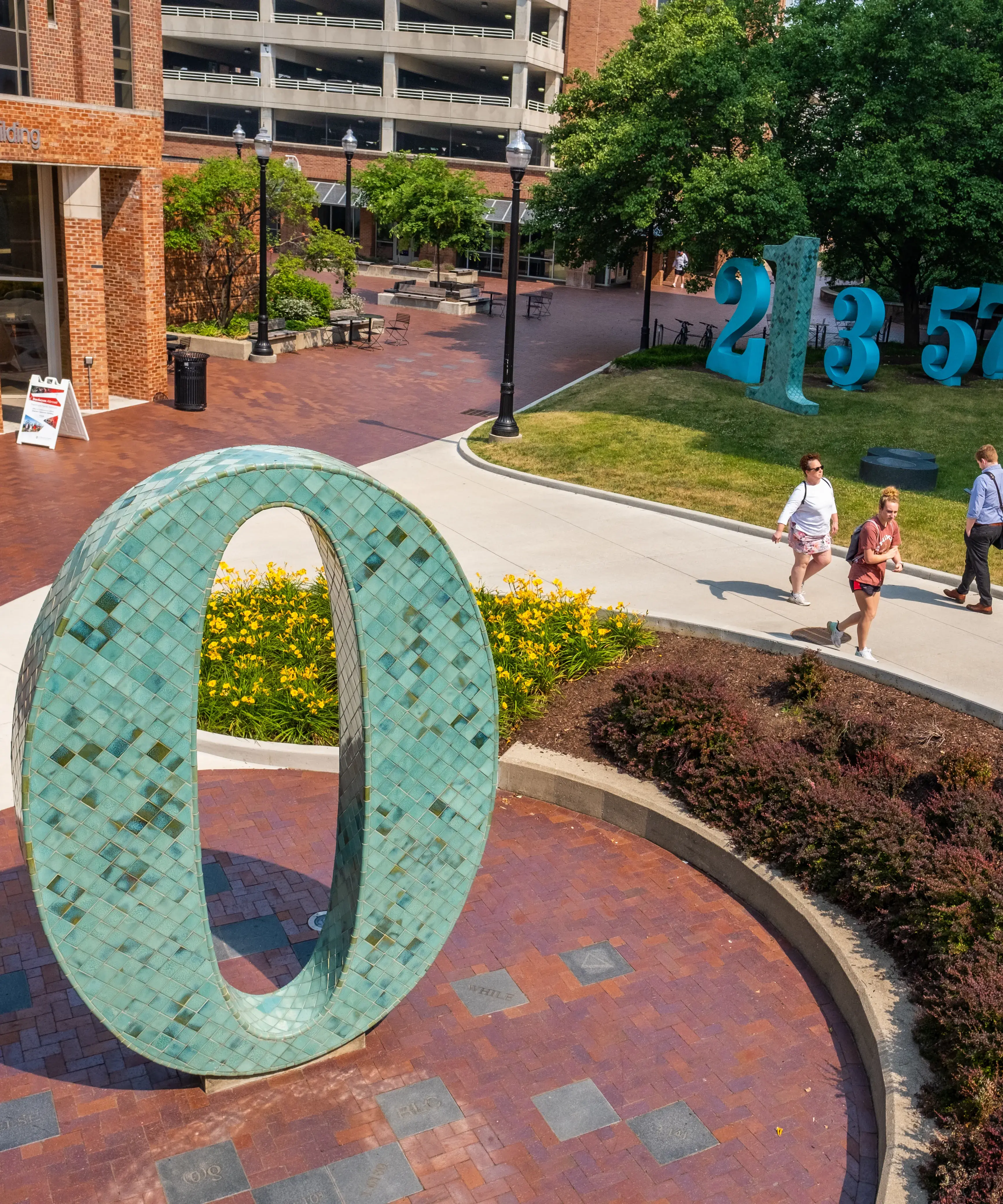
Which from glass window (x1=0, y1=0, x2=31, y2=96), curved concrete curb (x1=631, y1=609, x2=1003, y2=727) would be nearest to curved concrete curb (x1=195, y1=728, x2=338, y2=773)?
curved concrete curb (x1=631, y1=609, x2=1003, y2=727)

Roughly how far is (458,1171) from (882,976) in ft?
8.84

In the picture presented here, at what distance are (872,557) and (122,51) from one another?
16.9 m

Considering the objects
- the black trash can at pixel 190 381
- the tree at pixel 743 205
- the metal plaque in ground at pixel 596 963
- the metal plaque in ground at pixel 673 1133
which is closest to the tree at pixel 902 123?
the tree at pixel 743 205

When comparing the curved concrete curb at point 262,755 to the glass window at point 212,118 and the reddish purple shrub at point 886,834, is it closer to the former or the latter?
the reddish purple shrub at point 886,834

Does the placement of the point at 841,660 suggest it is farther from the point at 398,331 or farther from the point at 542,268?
the point at 542,268

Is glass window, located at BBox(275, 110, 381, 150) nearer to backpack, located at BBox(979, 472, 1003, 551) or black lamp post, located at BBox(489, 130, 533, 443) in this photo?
black lamp post, located at BBox(489, 130, 533, 443)

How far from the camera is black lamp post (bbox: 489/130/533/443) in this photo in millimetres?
18391

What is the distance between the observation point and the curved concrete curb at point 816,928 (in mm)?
5812

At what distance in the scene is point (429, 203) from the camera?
140ft

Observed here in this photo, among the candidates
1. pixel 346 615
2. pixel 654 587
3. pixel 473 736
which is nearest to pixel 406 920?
pixel 473 736

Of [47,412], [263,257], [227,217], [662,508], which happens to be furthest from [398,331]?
[662,508]

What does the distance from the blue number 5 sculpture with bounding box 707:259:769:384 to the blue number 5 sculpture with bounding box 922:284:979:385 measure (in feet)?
12.5

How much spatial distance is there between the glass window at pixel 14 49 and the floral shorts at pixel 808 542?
14.3 m

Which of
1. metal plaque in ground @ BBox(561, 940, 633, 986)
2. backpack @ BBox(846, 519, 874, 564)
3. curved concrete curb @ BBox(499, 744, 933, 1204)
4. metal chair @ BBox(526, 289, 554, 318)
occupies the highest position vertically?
metal chair @ BBox(526, 289, 554, 318)
